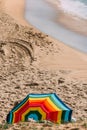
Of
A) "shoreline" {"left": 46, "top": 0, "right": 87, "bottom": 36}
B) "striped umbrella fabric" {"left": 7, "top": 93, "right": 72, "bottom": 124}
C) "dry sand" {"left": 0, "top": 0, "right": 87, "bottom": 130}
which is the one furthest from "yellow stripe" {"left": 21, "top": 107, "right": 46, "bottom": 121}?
"shoreline" {"left": 46, "top": 0, "right": 87, "bottom": 36}

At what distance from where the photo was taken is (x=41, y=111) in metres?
9.11

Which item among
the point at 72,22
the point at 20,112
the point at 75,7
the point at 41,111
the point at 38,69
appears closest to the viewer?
the point at 41,111

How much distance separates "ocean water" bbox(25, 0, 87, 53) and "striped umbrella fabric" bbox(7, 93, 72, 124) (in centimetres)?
547

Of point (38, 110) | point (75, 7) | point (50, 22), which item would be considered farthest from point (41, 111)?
point (75, 7)

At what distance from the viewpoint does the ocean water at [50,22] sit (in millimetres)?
15641

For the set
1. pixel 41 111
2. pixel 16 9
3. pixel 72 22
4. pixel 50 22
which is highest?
pixel 16 9

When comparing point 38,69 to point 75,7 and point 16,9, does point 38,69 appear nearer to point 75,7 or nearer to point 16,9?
point 16,9

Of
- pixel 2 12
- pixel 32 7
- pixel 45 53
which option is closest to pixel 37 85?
pixel 45 53

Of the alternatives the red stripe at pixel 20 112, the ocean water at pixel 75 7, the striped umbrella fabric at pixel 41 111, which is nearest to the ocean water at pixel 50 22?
the ocean water at pixel 75 7

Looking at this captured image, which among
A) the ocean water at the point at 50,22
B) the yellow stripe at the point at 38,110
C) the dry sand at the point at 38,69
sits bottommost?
the yellow stripe at the point at 38,110

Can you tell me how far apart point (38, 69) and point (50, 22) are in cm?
623

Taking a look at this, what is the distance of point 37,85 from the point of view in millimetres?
11469

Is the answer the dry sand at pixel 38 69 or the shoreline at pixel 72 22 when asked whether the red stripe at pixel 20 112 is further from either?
the shoreline at pixel 72 22

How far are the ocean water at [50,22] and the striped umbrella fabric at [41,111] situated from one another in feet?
18.0
